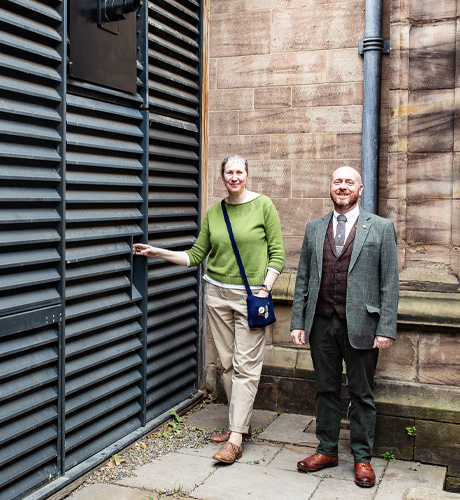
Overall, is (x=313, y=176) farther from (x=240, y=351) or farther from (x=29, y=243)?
(x=29, y=243)

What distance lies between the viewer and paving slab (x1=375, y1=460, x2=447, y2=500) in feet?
14.3

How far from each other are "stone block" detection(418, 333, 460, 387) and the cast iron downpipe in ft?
3.86

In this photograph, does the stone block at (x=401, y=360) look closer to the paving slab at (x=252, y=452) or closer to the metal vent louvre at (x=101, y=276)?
the paving slab at (x=252, y=452)

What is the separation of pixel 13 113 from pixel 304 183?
2.89 metres

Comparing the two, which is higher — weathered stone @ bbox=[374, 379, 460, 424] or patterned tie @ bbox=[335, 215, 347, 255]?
patterned tie @ bbox=[335, 215, 347, 255]

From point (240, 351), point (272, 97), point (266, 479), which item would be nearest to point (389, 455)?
point (266, 479)

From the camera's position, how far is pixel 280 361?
19.5 feet

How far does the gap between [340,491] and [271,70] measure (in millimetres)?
3530

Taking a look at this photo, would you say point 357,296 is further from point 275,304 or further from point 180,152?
point 180,152

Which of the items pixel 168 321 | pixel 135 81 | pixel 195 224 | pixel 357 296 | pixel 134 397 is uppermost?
pixel 135 81

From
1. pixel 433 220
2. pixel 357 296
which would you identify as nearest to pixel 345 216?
pixel 357 296

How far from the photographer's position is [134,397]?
502 centimetres

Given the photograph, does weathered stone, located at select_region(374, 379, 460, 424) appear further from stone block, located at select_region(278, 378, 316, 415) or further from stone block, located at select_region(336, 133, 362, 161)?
stone block, located at select_region(336, 133, 362, 161)

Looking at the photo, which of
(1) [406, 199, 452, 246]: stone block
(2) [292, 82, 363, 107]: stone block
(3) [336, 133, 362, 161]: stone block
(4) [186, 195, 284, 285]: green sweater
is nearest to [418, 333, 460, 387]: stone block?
(1) [406, 199, 452, 246]: stone block
